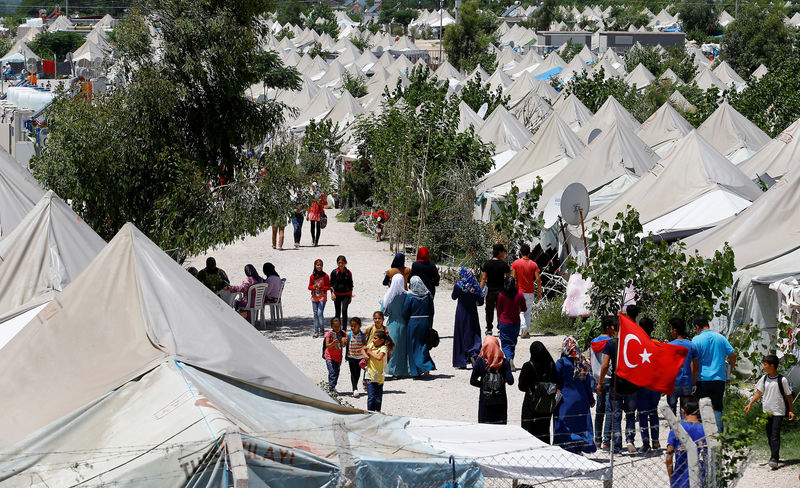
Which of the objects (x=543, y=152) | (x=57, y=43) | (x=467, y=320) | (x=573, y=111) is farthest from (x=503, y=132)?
(x=57, y=43)

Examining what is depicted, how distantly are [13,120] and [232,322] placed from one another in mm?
20837

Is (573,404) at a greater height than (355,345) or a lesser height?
lesser

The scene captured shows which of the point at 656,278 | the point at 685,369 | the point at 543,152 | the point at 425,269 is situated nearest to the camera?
the point at 685,369

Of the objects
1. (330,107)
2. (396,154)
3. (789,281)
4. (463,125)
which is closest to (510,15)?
(330,107)

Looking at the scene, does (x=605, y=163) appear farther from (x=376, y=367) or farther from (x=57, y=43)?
(x=57, y=43)

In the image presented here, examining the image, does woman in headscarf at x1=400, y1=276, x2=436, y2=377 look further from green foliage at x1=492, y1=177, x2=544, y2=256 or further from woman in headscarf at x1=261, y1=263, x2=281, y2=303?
green foliage at x1=492, y1=177, x2=544, y2=256

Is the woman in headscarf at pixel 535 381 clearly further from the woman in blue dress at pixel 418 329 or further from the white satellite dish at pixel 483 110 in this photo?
the white satellite dish at pixel 483 110

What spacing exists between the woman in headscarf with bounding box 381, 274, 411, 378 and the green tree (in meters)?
2.90

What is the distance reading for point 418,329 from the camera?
1309 centimetres

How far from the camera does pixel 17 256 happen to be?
37.2 ft

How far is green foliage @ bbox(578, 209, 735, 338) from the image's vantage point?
11.7m

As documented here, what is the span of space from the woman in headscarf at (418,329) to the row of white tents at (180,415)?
4.82m

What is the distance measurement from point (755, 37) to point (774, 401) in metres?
50.9

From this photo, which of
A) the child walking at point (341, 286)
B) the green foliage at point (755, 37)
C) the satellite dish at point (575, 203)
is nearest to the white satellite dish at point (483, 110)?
the satellite dish at point (575, 203)
